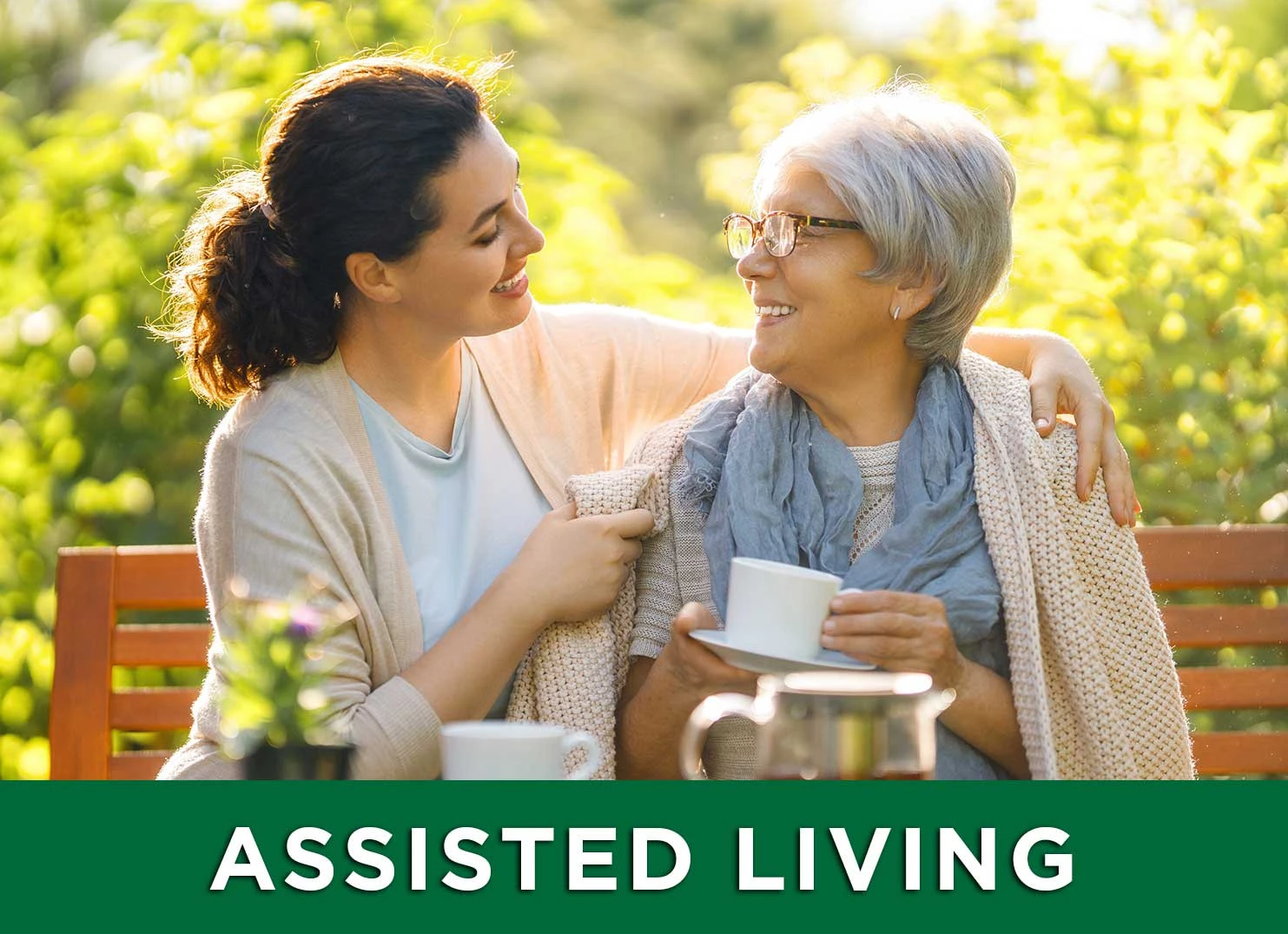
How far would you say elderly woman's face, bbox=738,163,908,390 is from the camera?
208 cm

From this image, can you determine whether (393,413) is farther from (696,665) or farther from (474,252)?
(696,665)

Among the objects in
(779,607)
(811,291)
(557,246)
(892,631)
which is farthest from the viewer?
(557,246)

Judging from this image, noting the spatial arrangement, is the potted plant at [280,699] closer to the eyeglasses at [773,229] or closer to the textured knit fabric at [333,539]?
the textured knit fabric at [333,539]

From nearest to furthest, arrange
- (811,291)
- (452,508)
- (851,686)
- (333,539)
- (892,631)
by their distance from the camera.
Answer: (851,686)
(892,631)
(333,539)
(811,291)
(452,508)

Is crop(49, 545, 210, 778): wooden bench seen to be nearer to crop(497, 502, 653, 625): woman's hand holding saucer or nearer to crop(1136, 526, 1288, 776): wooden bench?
crop(497, 502, 653, 625): woman's hand holding saucer

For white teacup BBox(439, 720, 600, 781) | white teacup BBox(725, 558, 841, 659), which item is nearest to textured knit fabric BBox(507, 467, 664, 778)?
white teacup BBox(725, 558, 841, 659)

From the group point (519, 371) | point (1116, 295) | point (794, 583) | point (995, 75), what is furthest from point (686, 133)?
point (794, 583)

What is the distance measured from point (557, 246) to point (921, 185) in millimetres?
1563

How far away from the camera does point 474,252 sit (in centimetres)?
211

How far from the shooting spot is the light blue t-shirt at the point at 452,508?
212cm

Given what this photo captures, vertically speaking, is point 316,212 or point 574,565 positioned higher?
point 316,212

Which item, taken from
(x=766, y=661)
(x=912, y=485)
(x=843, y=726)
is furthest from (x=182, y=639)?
(x=843, y=726)

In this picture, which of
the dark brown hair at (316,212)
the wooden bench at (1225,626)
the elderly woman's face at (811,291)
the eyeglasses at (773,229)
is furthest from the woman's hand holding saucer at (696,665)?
the wooden bench at (1225,626)

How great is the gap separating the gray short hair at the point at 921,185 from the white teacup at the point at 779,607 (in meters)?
0.72
